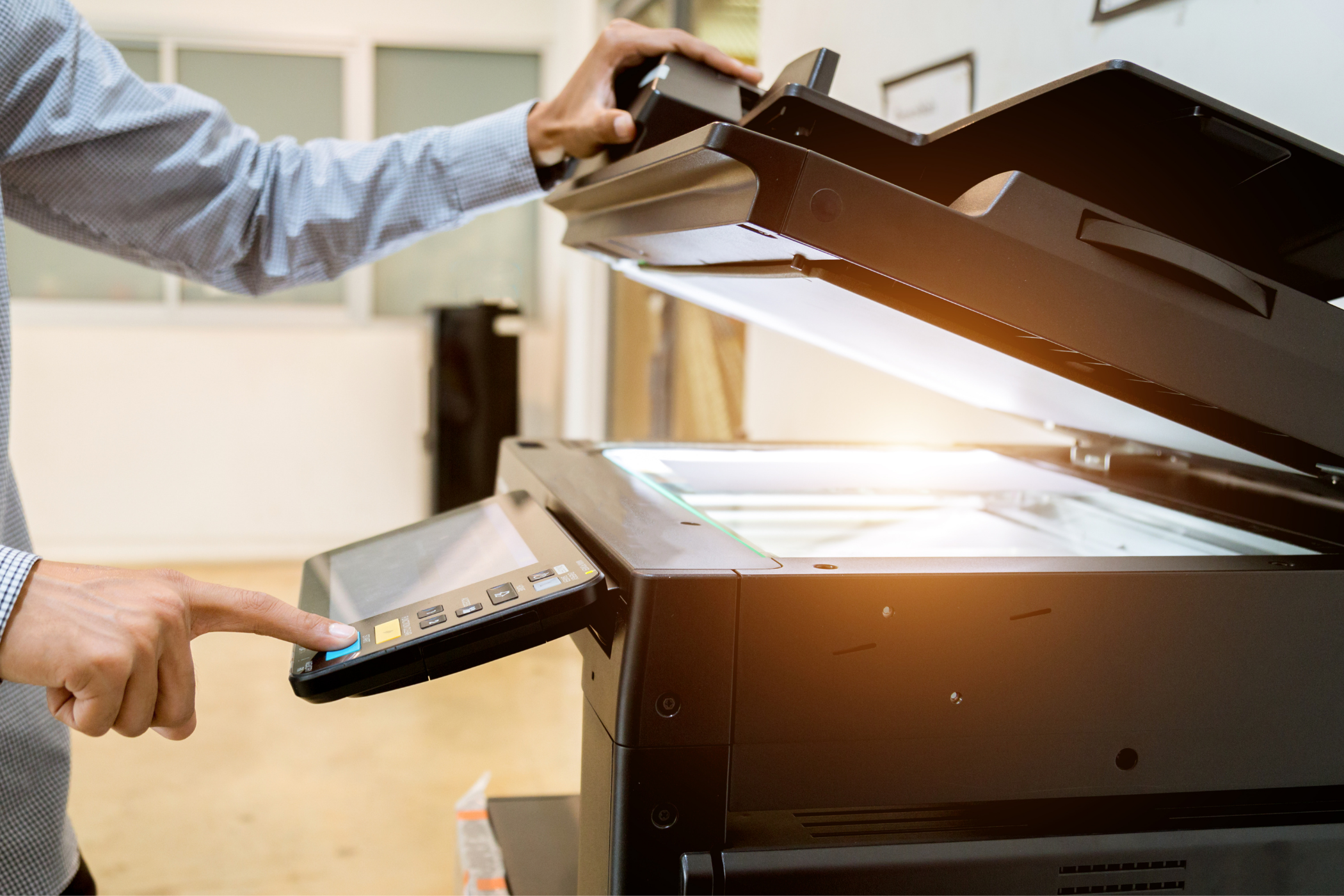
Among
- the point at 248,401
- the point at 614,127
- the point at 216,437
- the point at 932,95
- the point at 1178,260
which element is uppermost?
the point at 932,95

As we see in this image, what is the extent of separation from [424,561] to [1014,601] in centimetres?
37

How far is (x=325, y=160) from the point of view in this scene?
40.6 inches

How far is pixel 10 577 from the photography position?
20.2 inches

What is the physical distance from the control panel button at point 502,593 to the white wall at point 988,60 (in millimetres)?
792

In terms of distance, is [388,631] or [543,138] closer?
[388,631]

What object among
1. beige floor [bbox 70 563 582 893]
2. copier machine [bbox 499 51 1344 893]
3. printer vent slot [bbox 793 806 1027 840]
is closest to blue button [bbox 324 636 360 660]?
copier machine [bbox 499 51 1344 893]

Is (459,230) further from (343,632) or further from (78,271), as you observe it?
(343,632)

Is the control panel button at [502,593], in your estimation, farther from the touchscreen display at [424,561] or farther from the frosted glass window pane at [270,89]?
the frosted glass window pane at [270,89]

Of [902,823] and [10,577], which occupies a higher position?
[10,577]

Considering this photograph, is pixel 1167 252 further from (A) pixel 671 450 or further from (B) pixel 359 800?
(B) pixel 359 800

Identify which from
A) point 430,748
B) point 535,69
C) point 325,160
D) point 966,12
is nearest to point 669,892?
point 325,160

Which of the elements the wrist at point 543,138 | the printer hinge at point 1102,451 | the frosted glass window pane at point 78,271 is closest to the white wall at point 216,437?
the frosted glass window pane at point 78,271

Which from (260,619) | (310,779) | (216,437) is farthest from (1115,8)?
(216,437)

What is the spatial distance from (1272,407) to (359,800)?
2.13m
